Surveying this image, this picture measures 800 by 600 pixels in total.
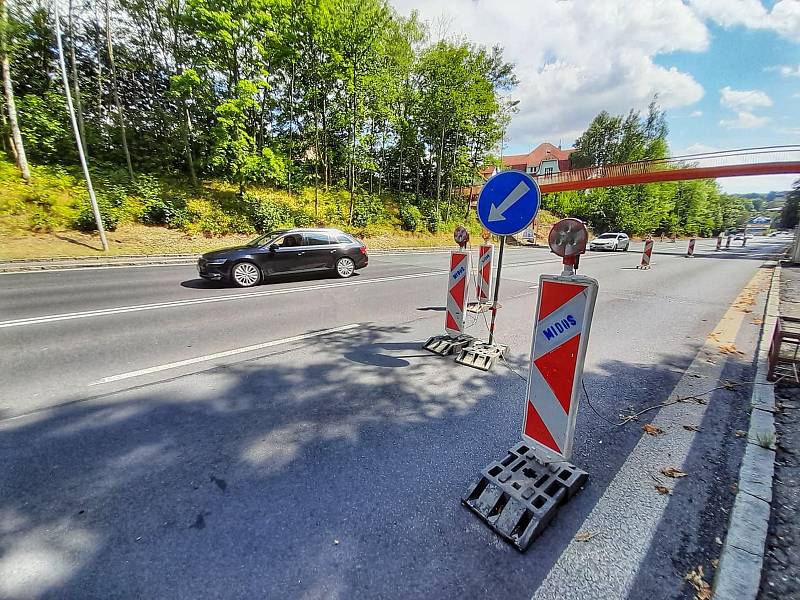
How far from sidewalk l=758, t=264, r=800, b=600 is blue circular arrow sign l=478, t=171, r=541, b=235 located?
110 inches

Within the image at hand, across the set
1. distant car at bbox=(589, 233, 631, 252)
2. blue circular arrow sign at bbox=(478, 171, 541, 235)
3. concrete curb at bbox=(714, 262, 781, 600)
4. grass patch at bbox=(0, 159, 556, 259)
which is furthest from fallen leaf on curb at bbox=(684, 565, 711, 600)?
distant car at bbox=(589, 233, 631, 252)

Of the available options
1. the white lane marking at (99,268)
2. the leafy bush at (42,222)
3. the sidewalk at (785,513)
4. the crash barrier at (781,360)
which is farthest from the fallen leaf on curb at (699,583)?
the leafy bush at (42,222)

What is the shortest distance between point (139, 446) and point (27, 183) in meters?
19.3

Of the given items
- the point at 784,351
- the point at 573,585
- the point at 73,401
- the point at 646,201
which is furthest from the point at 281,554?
the point at 646,201

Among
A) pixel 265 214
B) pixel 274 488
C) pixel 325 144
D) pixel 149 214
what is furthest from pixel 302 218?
pixel 274 488

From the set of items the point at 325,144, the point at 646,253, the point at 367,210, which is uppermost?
the point at 325,144

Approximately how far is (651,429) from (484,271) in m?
4.05

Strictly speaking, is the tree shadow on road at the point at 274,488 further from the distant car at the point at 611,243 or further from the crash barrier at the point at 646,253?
the distant car at the point at 611,243

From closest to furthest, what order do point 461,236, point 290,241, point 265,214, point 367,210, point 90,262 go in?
point 461,236 < point 290,241 < point 90,262 < point 265,214 < point 367,210

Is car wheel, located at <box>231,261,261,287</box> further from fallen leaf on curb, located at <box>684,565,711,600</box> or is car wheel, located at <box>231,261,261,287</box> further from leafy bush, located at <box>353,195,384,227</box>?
leafy bush, located at <box>353,195,384,227</box>

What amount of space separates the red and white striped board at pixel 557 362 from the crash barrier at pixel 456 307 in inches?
83.8

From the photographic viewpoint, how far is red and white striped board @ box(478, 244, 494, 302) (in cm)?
654

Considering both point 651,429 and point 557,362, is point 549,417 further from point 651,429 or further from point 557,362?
point 651,429

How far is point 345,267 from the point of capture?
10484 millimetres
